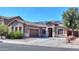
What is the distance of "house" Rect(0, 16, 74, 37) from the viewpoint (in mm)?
9219

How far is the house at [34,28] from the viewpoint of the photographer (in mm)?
9219

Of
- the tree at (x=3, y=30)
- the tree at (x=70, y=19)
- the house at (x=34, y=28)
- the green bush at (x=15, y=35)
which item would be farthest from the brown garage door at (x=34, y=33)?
the tree at (x=70, y=19)

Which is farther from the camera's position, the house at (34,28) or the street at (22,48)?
the house at (34,28)

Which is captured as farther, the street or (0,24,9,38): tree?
(0,24,9,38): tree

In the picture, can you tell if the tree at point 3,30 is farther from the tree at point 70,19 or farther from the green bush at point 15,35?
the tree at point 70,19

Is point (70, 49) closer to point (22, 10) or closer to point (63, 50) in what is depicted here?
point (63, 50)

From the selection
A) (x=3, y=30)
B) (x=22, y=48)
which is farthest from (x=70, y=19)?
(x=3, y=30)

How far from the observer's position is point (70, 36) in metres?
9.24

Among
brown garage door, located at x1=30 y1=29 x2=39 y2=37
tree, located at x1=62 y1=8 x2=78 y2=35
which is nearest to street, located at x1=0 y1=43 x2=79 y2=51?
brown garage door, located at x1=30 y1=29 x2=39 y2=37

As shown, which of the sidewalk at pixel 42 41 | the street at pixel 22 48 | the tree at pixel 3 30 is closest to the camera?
the street at pixel 22 48

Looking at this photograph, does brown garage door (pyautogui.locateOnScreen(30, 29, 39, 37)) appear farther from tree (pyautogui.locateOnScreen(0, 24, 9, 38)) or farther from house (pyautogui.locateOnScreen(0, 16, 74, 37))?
tree (pyautogui.locateOnScreen(0, 24, 9, 38))

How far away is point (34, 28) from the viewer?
9.36m

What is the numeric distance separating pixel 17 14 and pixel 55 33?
1341mm
